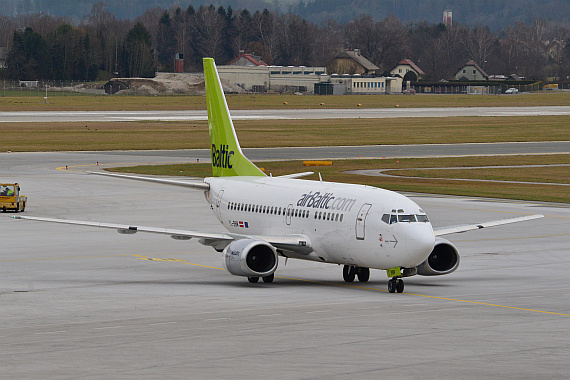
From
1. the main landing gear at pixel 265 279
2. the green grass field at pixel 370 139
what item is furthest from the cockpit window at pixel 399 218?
the green grass field at pixel 370 139

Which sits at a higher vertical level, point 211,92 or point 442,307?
point 211,92

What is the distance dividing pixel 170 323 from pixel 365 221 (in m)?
8.77

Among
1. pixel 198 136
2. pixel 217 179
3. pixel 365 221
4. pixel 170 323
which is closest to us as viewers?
pixel 170 323

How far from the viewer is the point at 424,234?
32.8 metres

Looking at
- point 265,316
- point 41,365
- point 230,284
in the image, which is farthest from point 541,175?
point 41,365

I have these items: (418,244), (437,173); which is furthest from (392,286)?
(437,173)

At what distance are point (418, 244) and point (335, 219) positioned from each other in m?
3.85

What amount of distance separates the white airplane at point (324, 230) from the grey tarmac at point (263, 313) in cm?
104

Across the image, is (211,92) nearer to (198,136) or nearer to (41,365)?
(41,365)

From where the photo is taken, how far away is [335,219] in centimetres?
3525

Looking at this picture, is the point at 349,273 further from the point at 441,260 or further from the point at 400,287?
the point at 441,260

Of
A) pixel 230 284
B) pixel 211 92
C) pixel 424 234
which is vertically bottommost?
pixel 230 284

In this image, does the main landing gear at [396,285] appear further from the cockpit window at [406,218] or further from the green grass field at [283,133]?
the green grass field at [283,133]

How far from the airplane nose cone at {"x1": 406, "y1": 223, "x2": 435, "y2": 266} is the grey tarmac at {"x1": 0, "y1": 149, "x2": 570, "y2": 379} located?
4.88ft
